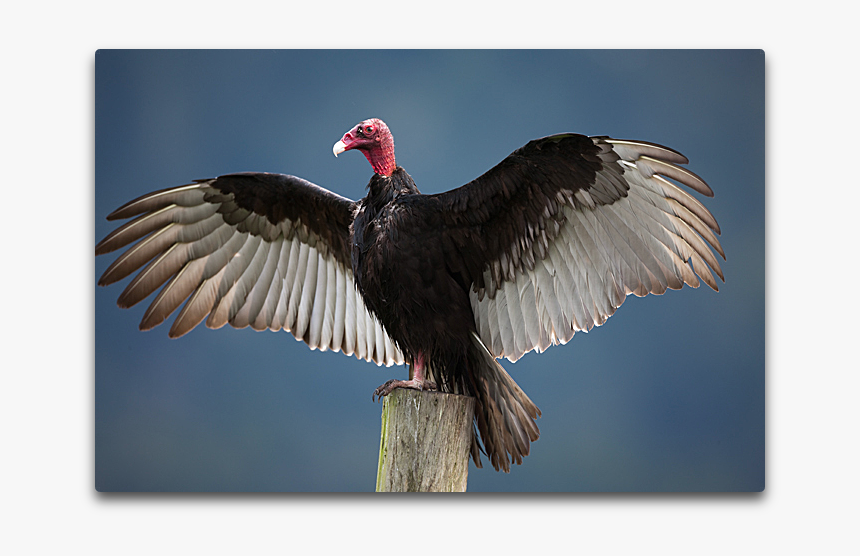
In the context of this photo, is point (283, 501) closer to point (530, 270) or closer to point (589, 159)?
point (530, 270)

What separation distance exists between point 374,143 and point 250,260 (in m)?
0.81

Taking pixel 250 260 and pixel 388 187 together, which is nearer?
pixel 388 187

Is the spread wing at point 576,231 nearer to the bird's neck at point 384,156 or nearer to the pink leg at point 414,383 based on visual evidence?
the bird's neck at point 384,156

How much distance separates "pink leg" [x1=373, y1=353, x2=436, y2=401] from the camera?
93.0 inches

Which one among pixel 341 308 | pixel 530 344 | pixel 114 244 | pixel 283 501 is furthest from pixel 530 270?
pixel 114 244

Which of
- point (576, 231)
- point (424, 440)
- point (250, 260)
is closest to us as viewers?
point (424, 440)

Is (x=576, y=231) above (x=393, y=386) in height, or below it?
above

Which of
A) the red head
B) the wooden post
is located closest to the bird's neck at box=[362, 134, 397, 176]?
the red head

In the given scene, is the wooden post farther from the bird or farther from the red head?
the red head

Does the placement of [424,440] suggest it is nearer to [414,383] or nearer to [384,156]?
[414,383]

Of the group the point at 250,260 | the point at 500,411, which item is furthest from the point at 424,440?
the point at 250,260

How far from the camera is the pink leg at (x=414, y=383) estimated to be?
2.36m

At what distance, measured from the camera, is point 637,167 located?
2.32 meters

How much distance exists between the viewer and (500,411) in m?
2.51
